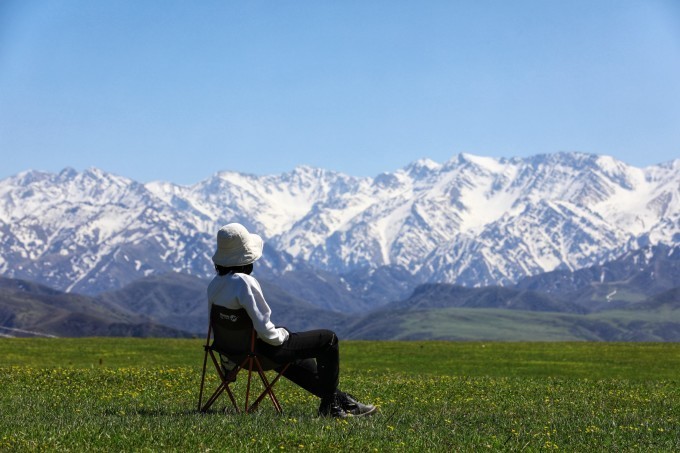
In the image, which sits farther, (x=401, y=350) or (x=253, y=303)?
(x=401, y=350)

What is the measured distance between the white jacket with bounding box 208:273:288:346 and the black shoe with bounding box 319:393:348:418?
1653 mm

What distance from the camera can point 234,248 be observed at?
745 inches

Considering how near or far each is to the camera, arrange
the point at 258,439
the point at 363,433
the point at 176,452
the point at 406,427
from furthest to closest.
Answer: the point at 406,427
the point at 363,433
the point at 258,439
the point at 176,452

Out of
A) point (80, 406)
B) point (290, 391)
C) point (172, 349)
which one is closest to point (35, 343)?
point (172, 349)

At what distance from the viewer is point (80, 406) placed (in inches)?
826

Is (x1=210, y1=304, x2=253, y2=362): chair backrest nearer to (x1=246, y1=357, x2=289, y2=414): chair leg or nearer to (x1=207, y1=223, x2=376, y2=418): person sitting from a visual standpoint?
(x1=207, y1=223, x2=376, y2=418): person sitting

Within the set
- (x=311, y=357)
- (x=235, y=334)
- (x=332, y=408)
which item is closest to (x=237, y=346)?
(x=235, y=334)

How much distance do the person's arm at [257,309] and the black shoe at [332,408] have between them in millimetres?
1788

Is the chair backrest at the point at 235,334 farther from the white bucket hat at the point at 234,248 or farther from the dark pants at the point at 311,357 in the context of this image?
the white bucket hat at the point at 234,248

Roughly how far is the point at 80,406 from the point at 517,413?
31.6ft

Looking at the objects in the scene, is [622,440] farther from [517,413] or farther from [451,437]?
[517,413]

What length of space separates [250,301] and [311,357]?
189cm

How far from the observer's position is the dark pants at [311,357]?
61.9ft

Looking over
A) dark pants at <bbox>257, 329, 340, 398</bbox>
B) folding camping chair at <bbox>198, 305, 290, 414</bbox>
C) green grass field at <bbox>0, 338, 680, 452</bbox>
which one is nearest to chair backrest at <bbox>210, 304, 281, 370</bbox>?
folding camping chair at <bbox>198, 305, 290, 414</bbox>
